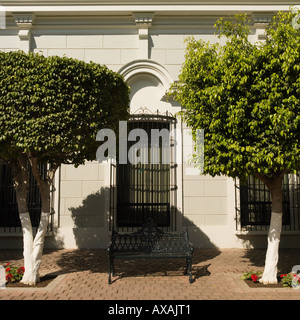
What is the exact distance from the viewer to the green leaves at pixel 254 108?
553 centimetres

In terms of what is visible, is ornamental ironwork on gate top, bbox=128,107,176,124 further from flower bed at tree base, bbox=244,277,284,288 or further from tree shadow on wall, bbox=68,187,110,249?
flower bed at tree base, bbox=244,277,284,288

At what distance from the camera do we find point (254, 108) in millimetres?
5574

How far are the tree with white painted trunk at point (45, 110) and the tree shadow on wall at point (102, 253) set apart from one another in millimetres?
1807

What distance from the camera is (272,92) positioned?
562 cm

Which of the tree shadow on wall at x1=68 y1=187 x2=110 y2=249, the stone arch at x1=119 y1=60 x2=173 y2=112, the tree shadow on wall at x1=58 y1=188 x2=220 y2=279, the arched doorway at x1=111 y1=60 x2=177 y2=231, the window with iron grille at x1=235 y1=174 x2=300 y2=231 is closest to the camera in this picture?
the tree shadow on wall at x1=58 y1=188 x2=220 y2=279

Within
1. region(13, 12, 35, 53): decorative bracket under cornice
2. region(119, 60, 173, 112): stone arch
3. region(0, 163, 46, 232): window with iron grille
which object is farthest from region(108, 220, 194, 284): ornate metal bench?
region(13, 12, 35, 53): decorative bracket under cornice

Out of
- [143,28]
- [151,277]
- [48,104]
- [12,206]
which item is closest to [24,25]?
[143,28]

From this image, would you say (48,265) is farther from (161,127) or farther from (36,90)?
(161,127)

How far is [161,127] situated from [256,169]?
4.75m

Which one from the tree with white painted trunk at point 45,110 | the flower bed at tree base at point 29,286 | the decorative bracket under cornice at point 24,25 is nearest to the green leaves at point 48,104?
the tree with white painted trunk at point 45,110

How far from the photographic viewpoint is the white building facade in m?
9.58

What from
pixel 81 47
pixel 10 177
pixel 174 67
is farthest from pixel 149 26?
pixel 10 177

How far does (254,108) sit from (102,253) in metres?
5.64

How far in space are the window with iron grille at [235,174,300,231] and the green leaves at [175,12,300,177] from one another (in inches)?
148
